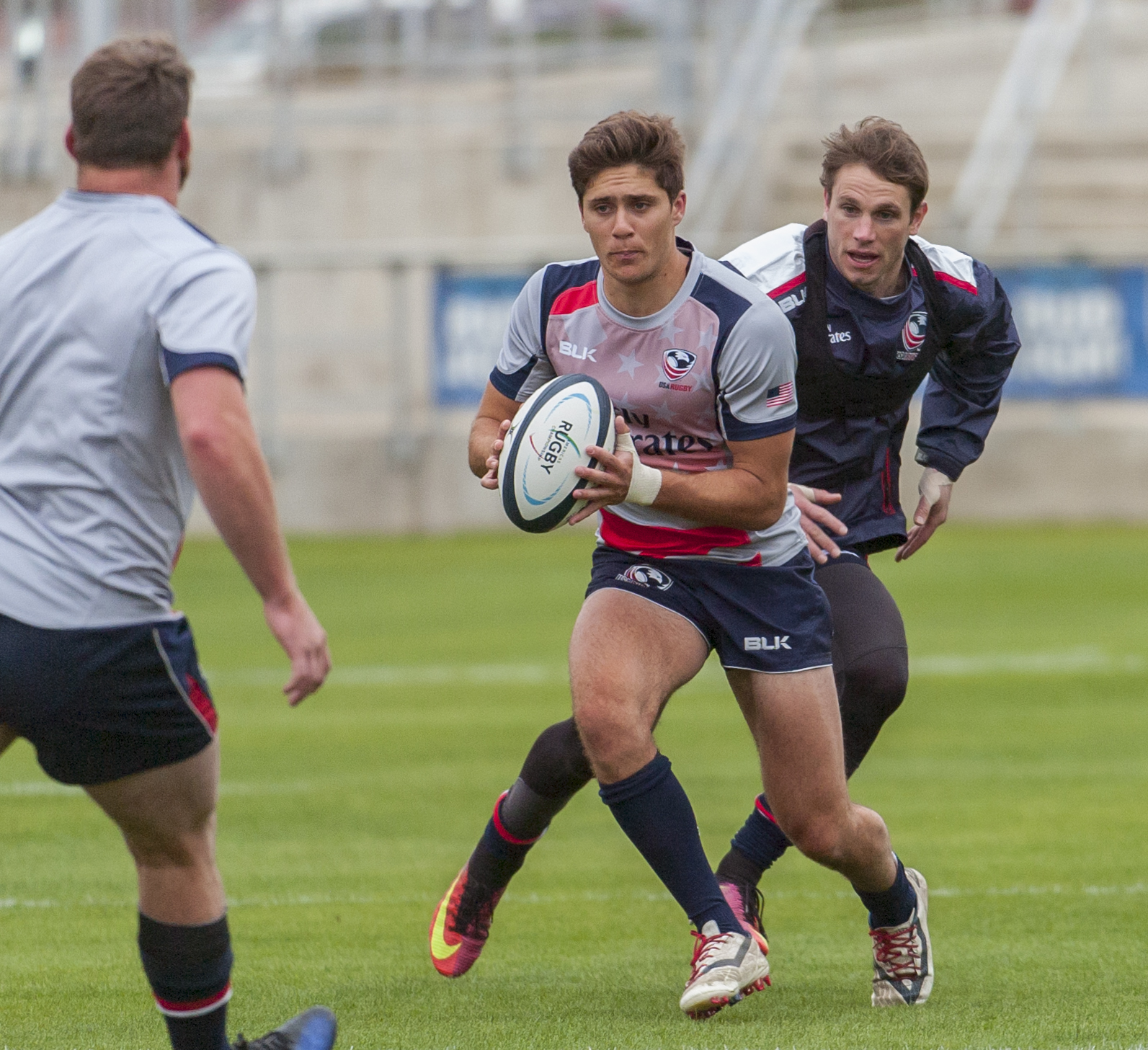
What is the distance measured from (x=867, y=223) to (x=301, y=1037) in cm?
274

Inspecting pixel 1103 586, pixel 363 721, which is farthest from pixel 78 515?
pixel 1103 586

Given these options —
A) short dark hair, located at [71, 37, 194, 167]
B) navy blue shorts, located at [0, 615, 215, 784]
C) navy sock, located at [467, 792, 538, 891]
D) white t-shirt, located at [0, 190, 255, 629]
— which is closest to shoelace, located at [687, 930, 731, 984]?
navy sock, located at [467, 792, 538, 891]

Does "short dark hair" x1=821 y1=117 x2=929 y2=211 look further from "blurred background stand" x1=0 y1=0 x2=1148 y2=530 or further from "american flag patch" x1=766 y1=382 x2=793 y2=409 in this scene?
"blurred background stand" x1=0 y1=0 x2=1148 y2=530

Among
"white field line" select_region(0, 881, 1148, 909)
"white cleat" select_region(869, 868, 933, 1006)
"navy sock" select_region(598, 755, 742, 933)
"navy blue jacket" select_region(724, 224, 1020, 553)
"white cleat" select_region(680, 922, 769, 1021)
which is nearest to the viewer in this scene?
"white cleat" select_region(680, 922, 769, 1021)

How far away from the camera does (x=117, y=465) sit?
4.14m

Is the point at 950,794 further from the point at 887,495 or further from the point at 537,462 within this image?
the point at 537,462

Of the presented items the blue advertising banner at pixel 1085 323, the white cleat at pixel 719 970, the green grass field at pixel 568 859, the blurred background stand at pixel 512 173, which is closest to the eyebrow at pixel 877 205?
the white cleat at pixel 719 970

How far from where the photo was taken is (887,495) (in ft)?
21.1

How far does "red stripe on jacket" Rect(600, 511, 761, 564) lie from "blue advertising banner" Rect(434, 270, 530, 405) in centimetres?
1523

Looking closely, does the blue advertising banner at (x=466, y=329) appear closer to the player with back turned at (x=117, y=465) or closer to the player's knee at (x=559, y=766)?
the player's knee at (x=559, y=766)

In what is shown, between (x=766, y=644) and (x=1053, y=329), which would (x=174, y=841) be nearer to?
(x=766, y=644)

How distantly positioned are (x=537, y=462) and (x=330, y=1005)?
5.29ft

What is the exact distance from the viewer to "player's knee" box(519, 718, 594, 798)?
5.93 metres

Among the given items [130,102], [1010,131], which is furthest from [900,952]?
[1010,131]
